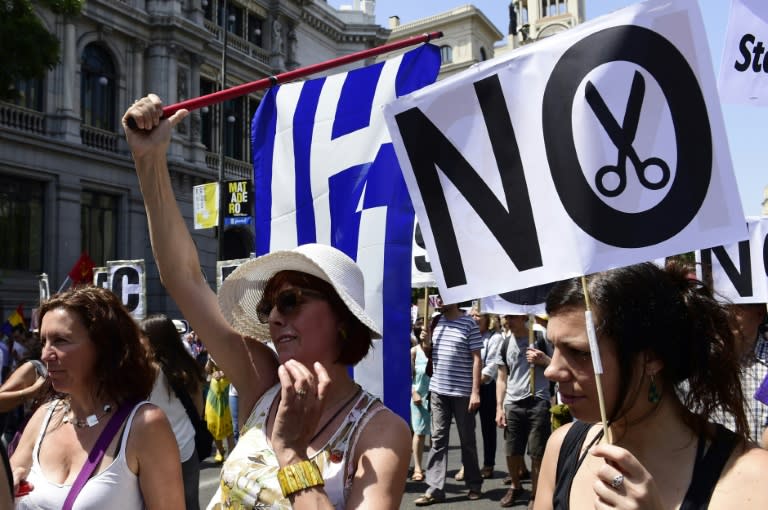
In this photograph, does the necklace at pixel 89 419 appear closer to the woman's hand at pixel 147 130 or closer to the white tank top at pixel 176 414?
the woman's hand at pixel 147 130

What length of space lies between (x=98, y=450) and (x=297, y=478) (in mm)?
1119

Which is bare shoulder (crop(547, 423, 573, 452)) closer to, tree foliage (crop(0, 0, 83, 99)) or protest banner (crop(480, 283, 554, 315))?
protest banner (crop(480, 283, 554, 315))

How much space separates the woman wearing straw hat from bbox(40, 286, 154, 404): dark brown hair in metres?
0.57

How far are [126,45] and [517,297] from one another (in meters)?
22.0

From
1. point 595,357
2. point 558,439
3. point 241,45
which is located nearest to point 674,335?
point 595,357

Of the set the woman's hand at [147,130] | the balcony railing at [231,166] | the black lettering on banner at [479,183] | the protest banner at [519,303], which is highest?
the balcony railing at [231,166]

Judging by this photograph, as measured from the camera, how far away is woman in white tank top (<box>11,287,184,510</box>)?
2553mm

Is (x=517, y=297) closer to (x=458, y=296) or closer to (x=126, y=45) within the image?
(x=458, y=296)

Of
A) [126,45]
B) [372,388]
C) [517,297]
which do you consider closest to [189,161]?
[126,45]

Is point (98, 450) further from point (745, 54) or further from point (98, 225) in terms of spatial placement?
point (98, 225)

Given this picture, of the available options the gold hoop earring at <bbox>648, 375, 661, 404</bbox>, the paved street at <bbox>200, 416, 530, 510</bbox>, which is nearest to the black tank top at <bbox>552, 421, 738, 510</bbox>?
the gold hoop earring at <bbox>648, 375, 661, 404</bbox>

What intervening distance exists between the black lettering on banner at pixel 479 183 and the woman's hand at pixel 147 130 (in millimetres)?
755

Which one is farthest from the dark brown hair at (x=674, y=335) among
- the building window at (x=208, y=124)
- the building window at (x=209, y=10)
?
the building window at (x=209, y=10)

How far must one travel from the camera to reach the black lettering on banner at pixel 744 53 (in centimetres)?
418
